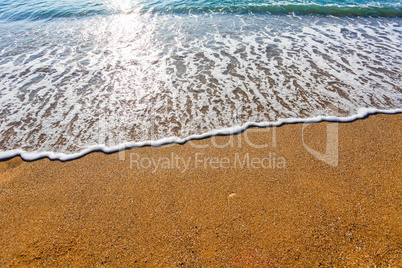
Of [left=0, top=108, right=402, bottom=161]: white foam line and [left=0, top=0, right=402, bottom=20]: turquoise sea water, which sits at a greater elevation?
[left=0, top=0, right=402, bottom=20]: turquoise sea water

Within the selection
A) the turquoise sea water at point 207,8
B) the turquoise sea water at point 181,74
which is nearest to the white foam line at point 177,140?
the turquoise sea water at point 181,74

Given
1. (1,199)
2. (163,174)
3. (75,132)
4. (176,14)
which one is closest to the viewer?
(1,199)

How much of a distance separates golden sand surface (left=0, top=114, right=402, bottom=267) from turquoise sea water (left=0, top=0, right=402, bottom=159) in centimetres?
49

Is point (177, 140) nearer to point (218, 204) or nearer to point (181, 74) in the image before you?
point (218, 204)

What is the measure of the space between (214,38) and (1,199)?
22.0ft

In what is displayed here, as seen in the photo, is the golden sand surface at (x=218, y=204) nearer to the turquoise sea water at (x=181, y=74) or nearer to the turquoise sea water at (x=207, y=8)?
the turquoise sea water at (x=181, y=74)

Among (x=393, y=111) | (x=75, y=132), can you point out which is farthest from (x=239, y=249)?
(x=393, y=111)

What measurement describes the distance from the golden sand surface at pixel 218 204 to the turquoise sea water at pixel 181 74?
49 cm

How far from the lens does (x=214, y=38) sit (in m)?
6.88

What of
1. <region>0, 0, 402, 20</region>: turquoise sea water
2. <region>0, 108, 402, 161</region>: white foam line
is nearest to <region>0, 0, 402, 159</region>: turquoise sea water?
<region>0, 108, 402, 161</region>: white foam line

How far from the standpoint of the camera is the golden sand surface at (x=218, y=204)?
6.52ft

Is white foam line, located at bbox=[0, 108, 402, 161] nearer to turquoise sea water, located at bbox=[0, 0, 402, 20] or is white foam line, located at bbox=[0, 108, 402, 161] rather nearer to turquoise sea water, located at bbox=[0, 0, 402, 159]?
turquoise sea water, located at bbox=[0, 0, 402, 159]

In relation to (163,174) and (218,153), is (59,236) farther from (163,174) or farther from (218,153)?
(218,153)

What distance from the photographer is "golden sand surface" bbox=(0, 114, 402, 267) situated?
1.99 m
